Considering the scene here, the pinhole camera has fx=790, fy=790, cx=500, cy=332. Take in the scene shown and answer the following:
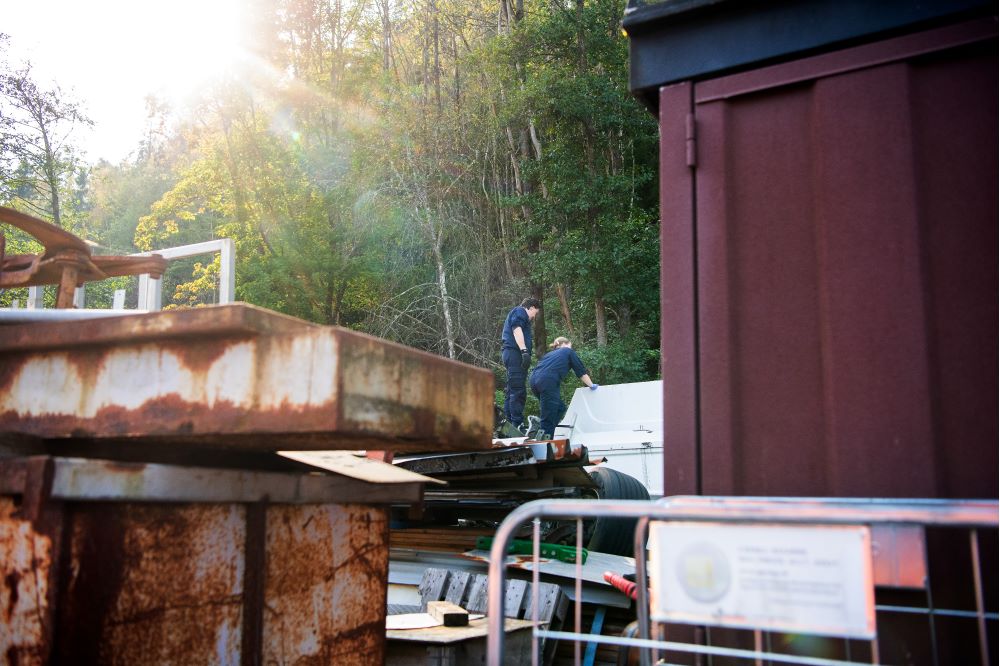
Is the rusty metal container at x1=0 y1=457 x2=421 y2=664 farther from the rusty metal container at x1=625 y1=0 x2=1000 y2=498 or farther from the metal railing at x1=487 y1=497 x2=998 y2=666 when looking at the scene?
the rusty metal container at x1=625 y1=0 x2=1000 y2=498

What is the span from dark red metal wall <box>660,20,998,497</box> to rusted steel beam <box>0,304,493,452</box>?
3.05ft

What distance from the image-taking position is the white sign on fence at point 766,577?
5.57 feet

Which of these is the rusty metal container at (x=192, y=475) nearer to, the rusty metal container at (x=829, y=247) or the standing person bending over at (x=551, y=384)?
the rusty metal container at (x=829, y=247)

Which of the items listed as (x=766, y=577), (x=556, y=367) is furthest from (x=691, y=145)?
(x=556, y=367)

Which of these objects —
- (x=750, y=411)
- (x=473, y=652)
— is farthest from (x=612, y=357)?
(x=750, y=411)

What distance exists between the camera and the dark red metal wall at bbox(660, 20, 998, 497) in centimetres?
234

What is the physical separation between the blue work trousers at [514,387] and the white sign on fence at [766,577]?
29.6 feet

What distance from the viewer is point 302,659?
2674mm

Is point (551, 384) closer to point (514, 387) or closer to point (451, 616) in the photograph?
point (514, 387)

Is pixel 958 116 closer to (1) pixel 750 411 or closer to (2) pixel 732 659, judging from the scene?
(1) pixel 750 411

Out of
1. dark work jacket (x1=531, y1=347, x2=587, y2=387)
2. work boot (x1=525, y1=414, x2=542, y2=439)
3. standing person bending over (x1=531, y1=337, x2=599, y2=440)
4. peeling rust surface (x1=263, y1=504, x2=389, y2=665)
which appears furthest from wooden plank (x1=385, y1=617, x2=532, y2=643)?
dark work jacket (x1=531, y1=347, x2=587, y2=387)

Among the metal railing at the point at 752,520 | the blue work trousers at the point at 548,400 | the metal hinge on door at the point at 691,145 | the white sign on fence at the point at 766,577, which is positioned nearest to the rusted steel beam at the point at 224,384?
the metal railing at the point at 752,520

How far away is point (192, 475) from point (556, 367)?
808 cm

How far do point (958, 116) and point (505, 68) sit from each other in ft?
56.5
